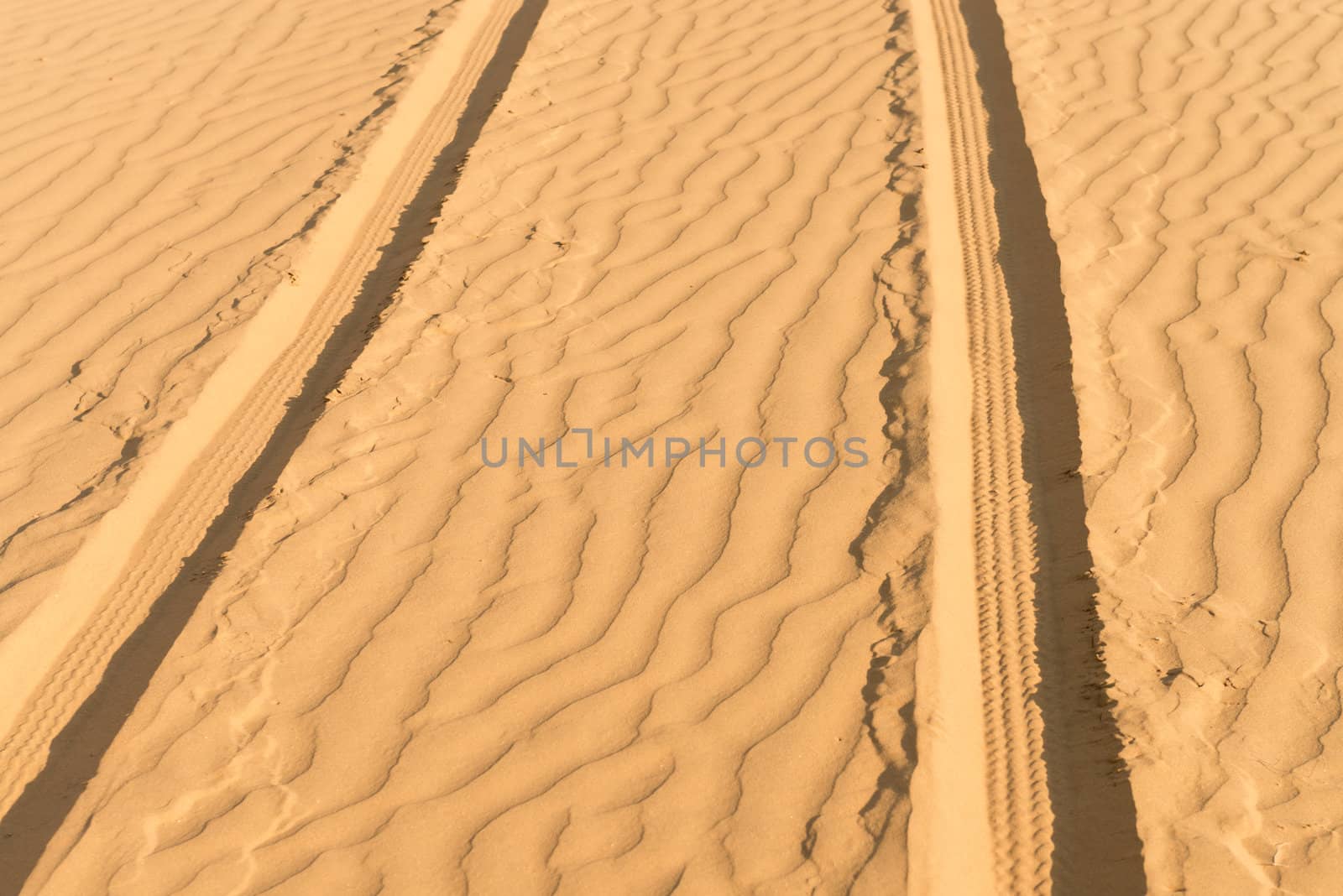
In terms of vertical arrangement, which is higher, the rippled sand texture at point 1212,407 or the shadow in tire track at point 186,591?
the shadow in tire track at point 186,591

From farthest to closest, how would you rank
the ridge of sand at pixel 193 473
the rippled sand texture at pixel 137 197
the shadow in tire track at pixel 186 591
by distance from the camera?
the rippled sand texture at pixel 137 197 → the ridge of sand at pixel 193 473 → the shadow in tire track at pixel 186 591

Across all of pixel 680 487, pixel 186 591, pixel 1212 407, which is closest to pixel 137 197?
pixel 186 591

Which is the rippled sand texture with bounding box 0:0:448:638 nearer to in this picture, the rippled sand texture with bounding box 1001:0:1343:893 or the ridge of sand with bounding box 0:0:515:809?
the ridge of sand with bounding box 0:0:515:809

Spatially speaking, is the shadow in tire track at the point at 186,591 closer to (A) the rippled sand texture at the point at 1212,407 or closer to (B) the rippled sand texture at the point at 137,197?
(B) the rippled sand texture at the point at 137,197

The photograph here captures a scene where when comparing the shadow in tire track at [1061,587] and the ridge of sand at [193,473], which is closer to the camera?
the shadow in tire track at [1061,587]

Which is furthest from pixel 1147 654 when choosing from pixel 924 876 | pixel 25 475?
pixel 25 475

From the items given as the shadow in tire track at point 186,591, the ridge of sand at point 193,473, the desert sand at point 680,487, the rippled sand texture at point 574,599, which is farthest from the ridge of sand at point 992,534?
the ridge of sand at point 193,473

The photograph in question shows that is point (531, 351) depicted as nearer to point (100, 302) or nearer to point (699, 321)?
point (699, 321)
